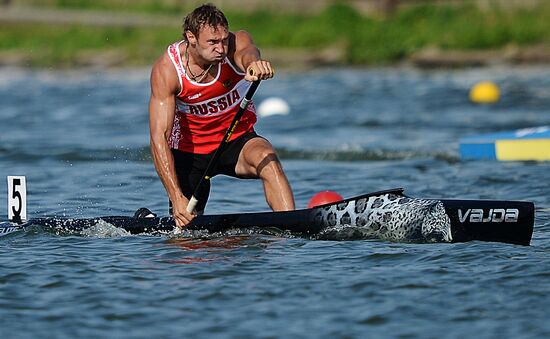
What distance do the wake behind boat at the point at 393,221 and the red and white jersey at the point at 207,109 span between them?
22.6 inches

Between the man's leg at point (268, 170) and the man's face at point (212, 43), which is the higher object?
the man's face at point (212, 43)

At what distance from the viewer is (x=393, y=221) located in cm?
751

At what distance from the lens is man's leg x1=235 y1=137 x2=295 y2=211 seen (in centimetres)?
762

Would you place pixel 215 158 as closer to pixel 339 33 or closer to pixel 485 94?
pixel 485 94

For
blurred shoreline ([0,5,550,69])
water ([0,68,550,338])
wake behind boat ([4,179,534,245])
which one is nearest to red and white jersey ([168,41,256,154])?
wake behind boat ([4,179,534,245])

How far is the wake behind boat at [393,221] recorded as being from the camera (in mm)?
7258

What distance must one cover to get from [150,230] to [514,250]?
2.55m

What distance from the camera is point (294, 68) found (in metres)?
28.8

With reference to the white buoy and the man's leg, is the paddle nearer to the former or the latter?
the man's leg

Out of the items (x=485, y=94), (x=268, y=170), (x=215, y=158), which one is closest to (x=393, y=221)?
(x=268, y=170)

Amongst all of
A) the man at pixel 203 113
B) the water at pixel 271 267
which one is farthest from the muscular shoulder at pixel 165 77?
the water at pixel 271 267

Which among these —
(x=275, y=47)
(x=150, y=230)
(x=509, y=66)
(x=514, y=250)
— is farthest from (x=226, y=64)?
(x=275, y=47)

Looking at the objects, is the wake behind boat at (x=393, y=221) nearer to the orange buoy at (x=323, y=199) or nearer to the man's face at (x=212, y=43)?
the orange buoy at (x=323, y=199)

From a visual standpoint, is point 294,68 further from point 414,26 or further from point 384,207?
point 384,207
